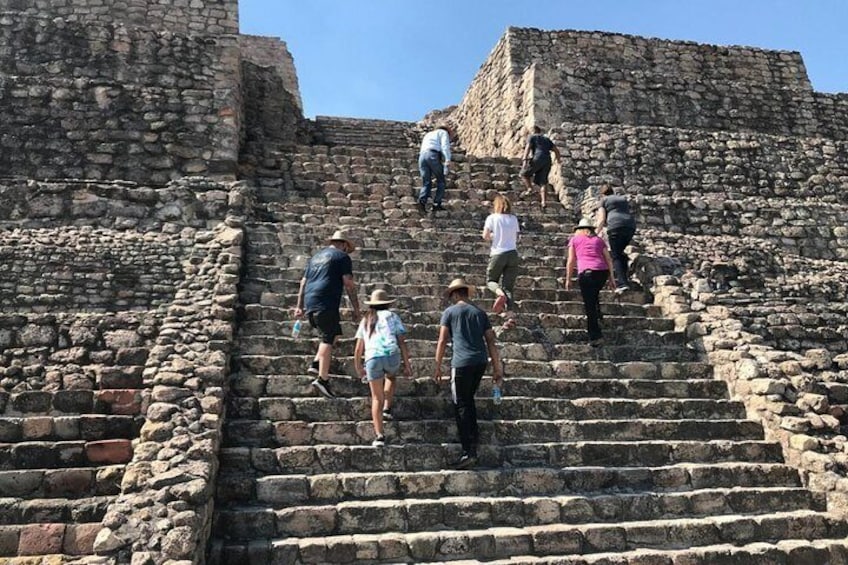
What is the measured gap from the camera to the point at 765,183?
12289 millimetres

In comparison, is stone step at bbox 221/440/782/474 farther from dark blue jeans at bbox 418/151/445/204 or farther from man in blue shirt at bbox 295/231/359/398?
dark blue jeans at bbox 418/151/445/204

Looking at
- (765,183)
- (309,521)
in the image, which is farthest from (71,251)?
(765,183)

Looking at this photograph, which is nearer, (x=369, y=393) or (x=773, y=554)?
(x=773, y=554)

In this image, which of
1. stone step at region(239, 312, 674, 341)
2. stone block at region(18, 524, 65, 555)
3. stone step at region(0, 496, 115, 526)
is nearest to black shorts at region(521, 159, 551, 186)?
stone step at region(239, 312, 674, 341)

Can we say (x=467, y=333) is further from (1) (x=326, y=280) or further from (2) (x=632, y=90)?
(2) (x=632, y=90)

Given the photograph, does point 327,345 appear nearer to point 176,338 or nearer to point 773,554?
point 176,338

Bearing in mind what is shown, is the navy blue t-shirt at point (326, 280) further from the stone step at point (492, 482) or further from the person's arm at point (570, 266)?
the person's arm at point (570, 266)

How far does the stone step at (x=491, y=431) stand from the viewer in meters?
5.07

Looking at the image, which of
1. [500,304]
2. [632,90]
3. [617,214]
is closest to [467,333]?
[500,304]

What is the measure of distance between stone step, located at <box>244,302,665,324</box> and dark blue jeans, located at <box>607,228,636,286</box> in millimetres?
330

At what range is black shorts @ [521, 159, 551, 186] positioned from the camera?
423 inches

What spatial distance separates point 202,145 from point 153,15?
626 cm

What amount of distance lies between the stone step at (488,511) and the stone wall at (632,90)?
8.89 meters

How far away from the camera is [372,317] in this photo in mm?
5387
